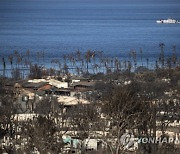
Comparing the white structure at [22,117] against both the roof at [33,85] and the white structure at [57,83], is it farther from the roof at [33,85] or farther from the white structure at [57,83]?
the white structure at [57,83]

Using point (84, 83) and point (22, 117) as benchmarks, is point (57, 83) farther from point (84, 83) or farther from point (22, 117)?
point (22, 117)

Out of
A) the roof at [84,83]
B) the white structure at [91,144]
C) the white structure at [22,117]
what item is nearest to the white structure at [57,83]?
the roof at [84,83]

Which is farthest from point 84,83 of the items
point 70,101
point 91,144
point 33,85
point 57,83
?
point 91,144

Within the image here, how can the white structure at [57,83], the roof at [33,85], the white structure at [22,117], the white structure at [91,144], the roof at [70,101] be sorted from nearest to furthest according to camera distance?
the white structure at [91,144]
the white structure at [22,117]
the roof at [70,101]
the roof at [33,85]
the white structure at [57,83]

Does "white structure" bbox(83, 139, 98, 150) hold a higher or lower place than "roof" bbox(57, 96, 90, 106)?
lower

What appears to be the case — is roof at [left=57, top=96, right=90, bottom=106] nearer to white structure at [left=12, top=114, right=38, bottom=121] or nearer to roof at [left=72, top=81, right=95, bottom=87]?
A: white structure at [left=12, top=114, right=38, bottom=121]

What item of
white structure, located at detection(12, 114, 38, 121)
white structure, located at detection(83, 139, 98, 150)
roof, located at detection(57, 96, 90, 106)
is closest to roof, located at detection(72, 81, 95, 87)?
roof, located at detection(57, 96, 90, 106)

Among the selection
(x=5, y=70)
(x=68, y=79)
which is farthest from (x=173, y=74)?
(x=5, y=70)

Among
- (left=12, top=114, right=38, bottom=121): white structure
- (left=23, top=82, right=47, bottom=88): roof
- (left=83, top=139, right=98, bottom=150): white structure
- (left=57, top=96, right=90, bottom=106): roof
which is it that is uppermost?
(left=23, top=82, right=47, bottom=88): roof

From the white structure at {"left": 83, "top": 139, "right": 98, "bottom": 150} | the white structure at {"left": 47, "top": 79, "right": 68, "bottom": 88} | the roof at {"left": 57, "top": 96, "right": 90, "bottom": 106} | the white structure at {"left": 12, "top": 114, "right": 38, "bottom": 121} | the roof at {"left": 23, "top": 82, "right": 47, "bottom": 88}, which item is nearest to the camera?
the white structure at {"left": 83, "top": 139, "right": 98, "bottom": 150}

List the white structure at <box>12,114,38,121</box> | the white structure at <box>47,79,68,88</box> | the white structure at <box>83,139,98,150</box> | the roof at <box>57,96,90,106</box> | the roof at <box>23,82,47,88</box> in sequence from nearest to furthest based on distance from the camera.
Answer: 1. the white structure at <box>83,139,98,150</box>
2. the white structure at <box>12,114,38,121</box>
3. the roof at <box>57,96,90,106</box>
4. the roof at <box>23,82,47,88</box>
5. the white structure at <box>47,79,68,88</box>

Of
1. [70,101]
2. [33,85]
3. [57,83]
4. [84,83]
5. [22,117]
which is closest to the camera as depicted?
[22,117]

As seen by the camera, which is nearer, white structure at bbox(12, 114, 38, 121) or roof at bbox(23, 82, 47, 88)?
white structure at bbox(12, 114, 38, 121)

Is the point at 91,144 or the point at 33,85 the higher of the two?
the point at 33,85
